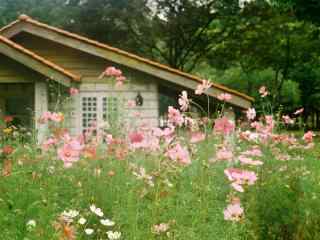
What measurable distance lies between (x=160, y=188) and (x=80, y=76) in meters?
11.4

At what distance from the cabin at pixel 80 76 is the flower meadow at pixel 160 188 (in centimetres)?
784

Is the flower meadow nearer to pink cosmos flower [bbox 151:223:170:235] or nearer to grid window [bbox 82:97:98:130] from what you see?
pink cosmos flower [bbox 151:223:170:235]

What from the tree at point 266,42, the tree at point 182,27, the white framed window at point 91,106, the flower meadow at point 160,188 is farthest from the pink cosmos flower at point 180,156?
the tree at point 182,27

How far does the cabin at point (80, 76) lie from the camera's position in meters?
14.4

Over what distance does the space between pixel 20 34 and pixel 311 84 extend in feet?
64.5

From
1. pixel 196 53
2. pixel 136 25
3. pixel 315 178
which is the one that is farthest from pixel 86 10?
pixel 315 178

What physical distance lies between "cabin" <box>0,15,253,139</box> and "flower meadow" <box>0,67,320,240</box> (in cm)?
784

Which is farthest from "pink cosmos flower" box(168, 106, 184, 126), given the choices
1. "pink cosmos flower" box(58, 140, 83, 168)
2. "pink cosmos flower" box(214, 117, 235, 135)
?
"pink cosmos flower" box(58, 140, 83, 168)

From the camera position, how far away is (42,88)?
14469mm

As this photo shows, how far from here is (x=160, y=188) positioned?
13.3ft

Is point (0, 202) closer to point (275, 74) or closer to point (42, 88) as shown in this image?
point (42, 88)

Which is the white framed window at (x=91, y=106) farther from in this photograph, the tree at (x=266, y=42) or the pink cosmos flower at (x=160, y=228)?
the tree at (x=266, y=42)

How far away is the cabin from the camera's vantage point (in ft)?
47.3

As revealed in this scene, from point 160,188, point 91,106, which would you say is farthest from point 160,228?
point 91,106
